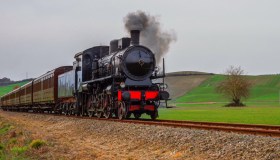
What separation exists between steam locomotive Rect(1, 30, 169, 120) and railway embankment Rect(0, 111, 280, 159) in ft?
10.8

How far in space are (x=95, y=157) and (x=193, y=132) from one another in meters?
2.99

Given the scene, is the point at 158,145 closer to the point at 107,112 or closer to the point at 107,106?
the point at 107,106

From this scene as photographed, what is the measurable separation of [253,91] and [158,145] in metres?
93.6

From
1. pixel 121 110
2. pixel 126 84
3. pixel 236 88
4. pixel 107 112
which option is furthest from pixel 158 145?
pixel 236 88

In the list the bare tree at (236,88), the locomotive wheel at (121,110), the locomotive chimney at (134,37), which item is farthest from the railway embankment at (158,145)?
the bare tree at (236,88)

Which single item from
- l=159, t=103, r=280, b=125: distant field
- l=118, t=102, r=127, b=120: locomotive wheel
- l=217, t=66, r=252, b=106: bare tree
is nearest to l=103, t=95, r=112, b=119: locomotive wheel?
l=118, t=102, r=127, b=120: locomotive wheel

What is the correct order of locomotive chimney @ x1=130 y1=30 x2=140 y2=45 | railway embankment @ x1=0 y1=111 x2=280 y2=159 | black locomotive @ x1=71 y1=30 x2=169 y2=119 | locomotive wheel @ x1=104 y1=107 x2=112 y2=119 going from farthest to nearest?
locomotive chimney @ x1=130 y1=30 x2=140 y2=45
locomotive wheel @ x1=104 y1=107 x2=112 y2=119
black locomotive @ x1=71 y1=30 x2=169 y2=119
railway embankment @ x1=0 y1=111 x2=280 y2=159

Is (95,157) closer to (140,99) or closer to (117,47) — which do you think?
(140,99)

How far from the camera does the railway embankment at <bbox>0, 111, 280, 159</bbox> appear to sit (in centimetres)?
942

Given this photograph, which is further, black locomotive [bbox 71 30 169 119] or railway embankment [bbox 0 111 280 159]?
black locomotive [bbox 71 30 169 119]

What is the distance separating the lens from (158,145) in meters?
12.1

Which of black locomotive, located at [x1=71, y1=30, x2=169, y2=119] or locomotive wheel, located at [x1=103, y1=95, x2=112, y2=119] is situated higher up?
black locomotive, located at [x1=71, y1=30, x2=169, y2=119]

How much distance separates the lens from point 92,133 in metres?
17.1

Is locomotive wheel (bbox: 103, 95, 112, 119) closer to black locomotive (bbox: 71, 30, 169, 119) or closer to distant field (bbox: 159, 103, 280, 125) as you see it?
black locomotive (bbox: 71, 30, 169, 119)
